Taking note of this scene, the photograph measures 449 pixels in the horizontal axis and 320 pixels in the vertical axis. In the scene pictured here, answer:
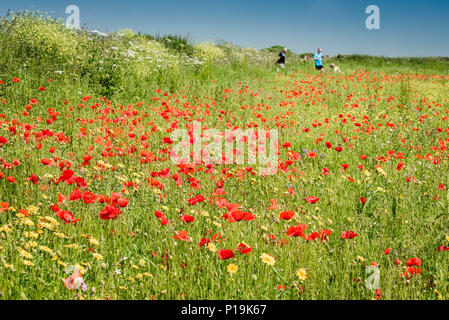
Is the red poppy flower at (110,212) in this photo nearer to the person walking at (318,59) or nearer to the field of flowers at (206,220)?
the field of flowers at (206,220)

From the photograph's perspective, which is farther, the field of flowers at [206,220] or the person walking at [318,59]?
the person walking at [318,59]

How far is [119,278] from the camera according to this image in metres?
1.96

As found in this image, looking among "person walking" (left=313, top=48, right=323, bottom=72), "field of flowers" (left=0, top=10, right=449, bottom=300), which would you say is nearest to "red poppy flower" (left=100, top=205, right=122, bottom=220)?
"field of flowers" (left=0, top=10, right=449, bottom=300)

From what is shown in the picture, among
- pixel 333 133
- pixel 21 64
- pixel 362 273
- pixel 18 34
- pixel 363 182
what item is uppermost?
pixel 18 34

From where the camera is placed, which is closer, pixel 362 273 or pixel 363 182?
pixel 362 273

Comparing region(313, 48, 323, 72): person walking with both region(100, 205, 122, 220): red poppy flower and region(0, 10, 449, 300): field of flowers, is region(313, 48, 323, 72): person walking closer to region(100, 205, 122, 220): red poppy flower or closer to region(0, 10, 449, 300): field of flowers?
region(0, 10, 449, 300): field of flowers

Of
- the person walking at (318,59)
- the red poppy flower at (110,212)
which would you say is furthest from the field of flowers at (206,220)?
the person walking at (318,59)

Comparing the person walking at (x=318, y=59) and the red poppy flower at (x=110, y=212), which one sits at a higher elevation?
the person walking at (x=318, y=59)

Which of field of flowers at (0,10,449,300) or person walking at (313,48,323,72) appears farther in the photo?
person walking at (313,48,323,72)

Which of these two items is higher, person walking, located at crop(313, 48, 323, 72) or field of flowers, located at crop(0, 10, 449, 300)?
person walking, located at crop(313, 48, 323, 72)

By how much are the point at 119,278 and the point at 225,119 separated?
15.5ft

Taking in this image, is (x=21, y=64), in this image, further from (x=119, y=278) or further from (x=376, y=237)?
(x=376, y=237)
